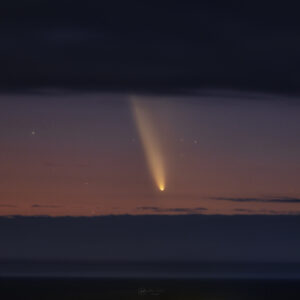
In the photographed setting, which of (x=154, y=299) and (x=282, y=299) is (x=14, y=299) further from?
(x=282, y=299)

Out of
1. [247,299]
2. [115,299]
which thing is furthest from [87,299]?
[247,299]

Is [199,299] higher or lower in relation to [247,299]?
lower

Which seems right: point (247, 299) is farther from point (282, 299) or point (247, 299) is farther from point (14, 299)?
point (14, 299)

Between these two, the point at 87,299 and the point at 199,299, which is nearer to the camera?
the point at 199,299

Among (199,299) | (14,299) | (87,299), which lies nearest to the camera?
(199,299)

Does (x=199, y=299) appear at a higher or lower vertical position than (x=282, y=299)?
lower

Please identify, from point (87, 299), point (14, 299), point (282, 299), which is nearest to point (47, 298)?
point (14, 299)

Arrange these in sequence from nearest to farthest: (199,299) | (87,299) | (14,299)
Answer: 1. (199,299)
2. (87,299)
3. (14,299)

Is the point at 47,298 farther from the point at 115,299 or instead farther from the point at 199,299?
the point at 199,299
